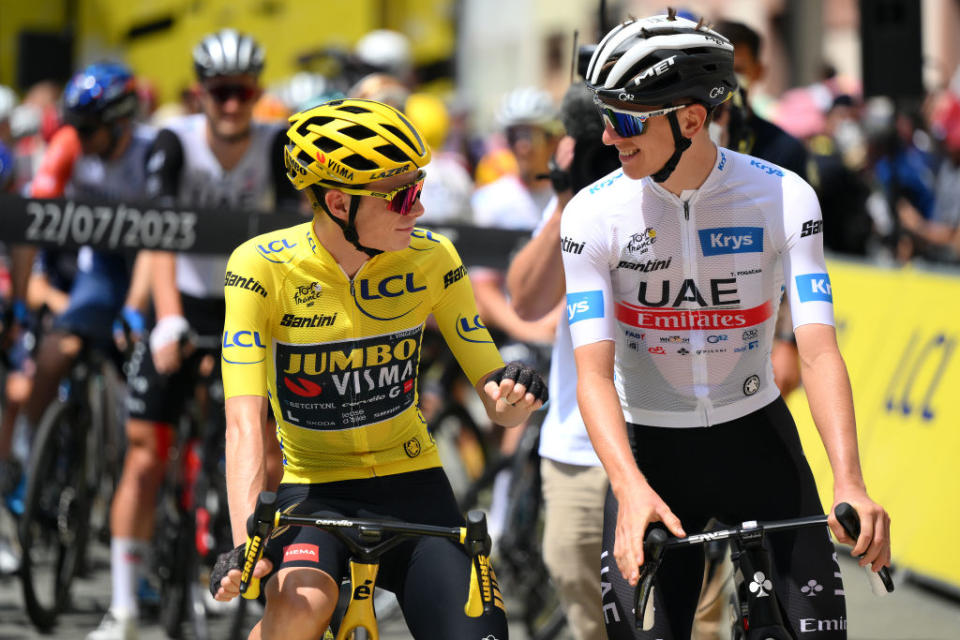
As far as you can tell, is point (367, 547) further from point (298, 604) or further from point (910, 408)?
point (910, 408)

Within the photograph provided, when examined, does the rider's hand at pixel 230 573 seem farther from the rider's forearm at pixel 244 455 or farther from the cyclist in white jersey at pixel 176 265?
the cyclist in white jersey at pixel 176 265

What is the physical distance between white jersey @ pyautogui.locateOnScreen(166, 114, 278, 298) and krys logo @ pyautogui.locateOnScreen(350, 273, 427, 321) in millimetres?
2749

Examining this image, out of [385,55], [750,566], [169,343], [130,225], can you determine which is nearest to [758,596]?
[750,566]

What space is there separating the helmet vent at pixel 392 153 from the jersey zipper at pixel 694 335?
77 centimetres

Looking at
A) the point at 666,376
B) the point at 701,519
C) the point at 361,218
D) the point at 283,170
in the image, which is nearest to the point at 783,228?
the point at 666,376

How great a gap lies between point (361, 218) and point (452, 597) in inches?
41.6

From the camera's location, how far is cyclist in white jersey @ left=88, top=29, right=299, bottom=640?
677 centimetres

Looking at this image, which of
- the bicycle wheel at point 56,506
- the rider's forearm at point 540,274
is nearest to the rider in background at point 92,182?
the bicycle wheel at point 56,506

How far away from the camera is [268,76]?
34.7 metres

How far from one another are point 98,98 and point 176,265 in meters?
1.11

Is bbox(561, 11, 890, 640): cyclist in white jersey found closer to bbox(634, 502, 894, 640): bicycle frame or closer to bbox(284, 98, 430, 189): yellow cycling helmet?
bbox(634, 502, 894, 640): bicycle frame

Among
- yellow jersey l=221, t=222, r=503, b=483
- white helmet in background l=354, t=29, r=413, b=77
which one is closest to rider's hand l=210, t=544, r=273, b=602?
yellow jersey l=221, t=222, r=503, b=483

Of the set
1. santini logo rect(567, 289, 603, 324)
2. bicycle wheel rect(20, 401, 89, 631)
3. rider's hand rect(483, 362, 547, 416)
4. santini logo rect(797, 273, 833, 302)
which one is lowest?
bicycle wheel rect(20, 401, 89, 631)

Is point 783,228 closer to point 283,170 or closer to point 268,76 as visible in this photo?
point 283,170
